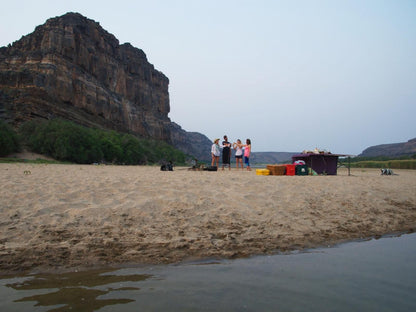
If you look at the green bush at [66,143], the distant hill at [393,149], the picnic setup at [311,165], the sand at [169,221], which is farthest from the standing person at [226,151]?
the distant hill at [393,149]

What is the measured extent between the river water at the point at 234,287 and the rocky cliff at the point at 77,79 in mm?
47459

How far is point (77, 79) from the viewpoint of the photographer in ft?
244

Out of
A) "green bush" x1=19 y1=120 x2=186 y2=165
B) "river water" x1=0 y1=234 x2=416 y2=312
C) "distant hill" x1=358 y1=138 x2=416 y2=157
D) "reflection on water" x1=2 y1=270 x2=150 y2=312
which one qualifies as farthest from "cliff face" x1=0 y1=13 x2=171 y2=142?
"distant hill" x1=358 y1=138 x2=416 y2=157

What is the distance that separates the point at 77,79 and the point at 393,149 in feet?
470

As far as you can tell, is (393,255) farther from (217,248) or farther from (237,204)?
(237,204)

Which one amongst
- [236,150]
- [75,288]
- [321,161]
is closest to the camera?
[75,288]

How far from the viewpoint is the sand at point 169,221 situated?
4551mm

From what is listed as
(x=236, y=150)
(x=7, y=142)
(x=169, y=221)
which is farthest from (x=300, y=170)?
(x=7, y=142)

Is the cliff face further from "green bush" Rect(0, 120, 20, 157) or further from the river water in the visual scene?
the river water

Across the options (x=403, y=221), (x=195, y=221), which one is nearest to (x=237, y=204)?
(x=195, y=221)

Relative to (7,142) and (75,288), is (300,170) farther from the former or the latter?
(7,142)

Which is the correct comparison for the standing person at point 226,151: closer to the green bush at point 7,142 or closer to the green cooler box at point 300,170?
the green cooler box at point 300,170

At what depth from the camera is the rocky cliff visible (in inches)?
2083

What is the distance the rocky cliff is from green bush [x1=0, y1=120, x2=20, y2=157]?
14.1 meters
